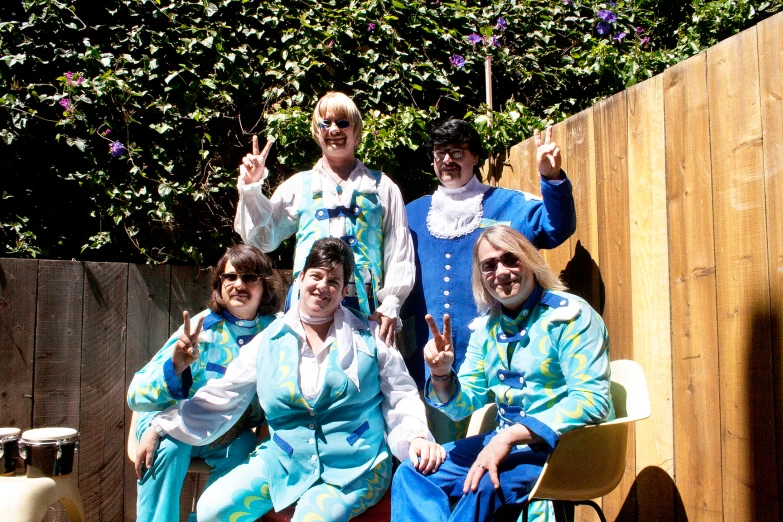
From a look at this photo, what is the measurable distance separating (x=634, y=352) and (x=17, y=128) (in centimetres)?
345

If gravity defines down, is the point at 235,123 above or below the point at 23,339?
above

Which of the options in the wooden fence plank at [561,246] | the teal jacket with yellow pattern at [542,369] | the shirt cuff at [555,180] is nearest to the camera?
the teal jacket with yellow pattern at [542,369]

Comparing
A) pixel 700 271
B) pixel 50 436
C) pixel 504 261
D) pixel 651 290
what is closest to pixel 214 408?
pixel 50 436

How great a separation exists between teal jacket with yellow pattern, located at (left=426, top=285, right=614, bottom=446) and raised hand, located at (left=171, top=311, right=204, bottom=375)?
2.80ft

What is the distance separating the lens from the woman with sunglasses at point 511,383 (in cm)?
217

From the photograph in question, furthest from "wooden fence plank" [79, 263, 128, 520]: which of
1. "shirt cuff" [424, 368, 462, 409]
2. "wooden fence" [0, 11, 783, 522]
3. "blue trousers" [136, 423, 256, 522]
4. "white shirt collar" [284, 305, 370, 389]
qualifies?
"shirt cuff" [424, 368, 462, 409]

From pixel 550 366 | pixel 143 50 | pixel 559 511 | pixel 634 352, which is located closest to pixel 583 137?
pixel 634 352

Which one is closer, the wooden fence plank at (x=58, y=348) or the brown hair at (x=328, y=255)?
the brown hair at (x=328, y=255)

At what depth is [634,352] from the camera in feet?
9.31

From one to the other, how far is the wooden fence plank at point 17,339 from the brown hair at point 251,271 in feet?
3.41

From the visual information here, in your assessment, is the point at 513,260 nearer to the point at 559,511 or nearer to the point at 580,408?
the point at 580,408

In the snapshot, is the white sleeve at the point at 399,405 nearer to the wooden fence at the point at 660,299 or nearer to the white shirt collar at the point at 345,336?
the white shirt collar at the point at 345,336

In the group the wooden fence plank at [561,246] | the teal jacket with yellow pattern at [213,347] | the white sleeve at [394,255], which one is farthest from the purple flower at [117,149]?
the wooden fence plank at [561,246]

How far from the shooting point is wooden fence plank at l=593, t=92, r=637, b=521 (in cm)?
288
